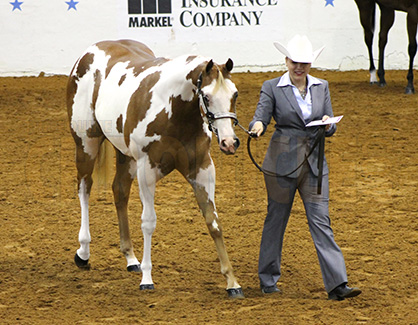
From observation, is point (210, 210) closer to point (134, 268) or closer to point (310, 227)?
point (310, 227)

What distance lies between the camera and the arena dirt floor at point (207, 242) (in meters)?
4.52

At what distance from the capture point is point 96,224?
6.51m

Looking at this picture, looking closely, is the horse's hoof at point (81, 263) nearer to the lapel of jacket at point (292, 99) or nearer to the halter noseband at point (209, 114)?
the halter noseband at point (209, 114)

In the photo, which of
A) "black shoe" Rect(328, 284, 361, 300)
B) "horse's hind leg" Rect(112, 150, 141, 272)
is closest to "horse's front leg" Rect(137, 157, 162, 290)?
"horse's hind leg" Rect(112, 150, 141, 272)

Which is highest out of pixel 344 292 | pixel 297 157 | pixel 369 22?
pixel 297 157

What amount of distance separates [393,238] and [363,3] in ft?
24.9

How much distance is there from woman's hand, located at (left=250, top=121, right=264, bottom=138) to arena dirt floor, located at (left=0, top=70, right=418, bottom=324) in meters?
1.17

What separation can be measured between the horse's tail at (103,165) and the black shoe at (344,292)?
7.64ft

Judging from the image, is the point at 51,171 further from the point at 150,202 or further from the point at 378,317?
the point at 378,317

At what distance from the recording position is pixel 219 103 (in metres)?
4.34

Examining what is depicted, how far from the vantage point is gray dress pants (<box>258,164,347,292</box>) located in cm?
456

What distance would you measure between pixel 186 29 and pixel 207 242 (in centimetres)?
835

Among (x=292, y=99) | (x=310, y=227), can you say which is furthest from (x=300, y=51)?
(x=310, y=227)

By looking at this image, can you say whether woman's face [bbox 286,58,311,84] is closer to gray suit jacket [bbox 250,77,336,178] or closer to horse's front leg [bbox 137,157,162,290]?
gray suit jacket [bbox 250,77,336,178]
